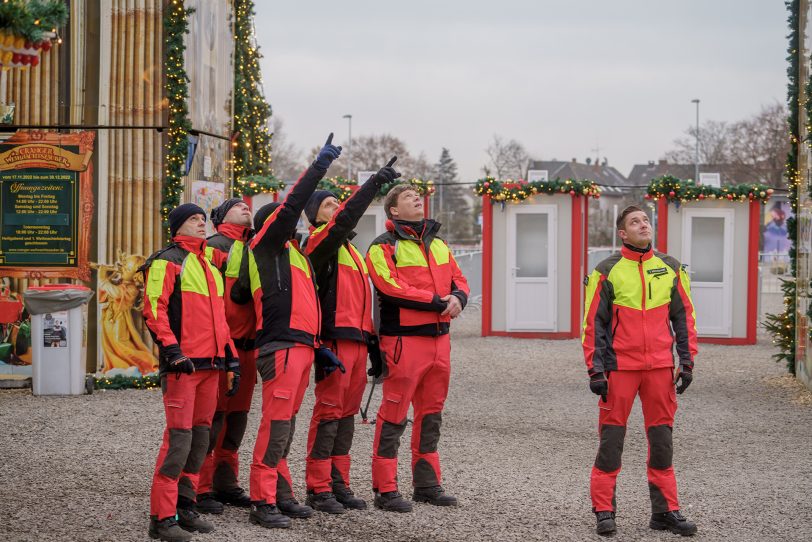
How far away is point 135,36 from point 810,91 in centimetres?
776

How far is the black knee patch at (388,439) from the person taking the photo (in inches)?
268

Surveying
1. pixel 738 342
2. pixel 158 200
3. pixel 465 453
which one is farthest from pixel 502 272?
pixel 465 453

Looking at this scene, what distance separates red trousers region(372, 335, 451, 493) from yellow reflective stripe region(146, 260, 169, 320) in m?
1.50

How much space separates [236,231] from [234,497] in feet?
5.41

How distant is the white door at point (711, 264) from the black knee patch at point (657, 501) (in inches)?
537

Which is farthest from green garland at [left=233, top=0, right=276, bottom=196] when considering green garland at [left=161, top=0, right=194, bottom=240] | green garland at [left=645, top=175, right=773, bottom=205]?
green garland at [left=645, top=175, right=773, bottom=205]

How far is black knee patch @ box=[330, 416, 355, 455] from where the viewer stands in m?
6.82

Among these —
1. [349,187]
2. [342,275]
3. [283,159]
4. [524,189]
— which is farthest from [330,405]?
[283,159]

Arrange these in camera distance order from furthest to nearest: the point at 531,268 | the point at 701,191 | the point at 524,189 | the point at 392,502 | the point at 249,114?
the point at 531,268 < the point at 524,189 < the point at 701,191 < the point at 249,114 < the point at 392,502

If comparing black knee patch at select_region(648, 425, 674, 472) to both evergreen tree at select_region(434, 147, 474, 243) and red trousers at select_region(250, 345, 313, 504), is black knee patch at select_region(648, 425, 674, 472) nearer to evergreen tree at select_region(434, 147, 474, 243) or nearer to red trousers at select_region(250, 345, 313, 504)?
red trousers at select_region(250, 345, 313, 504)

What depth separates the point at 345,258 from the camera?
22.4 feet

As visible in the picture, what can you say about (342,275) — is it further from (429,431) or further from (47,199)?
(47,199)

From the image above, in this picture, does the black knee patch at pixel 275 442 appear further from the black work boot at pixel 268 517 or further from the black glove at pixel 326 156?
the black glove at pixel 326 156

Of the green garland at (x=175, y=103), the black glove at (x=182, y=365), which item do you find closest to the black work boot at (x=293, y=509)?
the black glove at (x=182, y=365)
